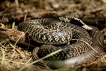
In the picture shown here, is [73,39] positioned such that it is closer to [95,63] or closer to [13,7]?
[95,63]

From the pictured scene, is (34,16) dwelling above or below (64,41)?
above

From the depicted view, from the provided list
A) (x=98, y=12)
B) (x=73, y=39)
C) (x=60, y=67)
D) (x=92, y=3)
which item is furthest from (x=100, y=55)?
(x=92, y=3)

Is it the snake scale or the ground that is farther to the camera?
the snake scale

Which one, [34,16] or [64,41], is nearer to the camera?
[64,41]

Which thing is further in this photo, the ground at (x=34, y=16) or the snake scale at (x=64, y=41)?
the snake scale at (x=64, y=41)
